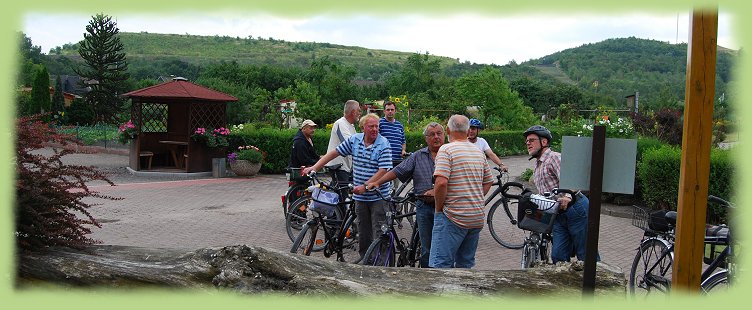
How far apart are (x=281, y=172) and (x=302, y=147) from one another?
30.9 ft

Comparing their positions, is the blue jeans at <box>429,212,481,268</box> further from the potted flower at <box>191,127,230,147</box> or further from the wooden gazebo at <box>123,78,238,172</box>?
the wooden gazebo at <box>123,78,238,172</box>

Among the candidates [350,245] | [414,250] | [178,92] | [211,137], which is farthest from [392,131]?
[178,92]

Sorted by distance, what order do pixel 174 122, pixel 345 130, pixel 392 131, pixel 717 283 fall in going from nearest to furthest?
pixel 717 283 < pixel 345 130 < pixel 392 131 < pixel 174 122

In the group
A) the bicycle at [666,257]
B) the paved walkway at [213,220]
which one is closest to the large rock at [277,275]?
the bicycle at [666,257]

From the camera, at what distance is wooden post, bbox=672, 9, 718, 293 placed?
15.2 feet

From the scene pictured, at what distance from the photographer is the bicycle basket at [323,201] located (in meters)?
7.33

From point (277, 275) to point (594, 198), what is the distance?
216cm

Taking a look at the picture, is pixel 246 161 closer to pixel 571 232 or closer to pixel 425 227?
pixel 425 227

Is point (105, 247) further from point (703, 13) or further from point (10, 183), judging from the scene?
point (703, 13)

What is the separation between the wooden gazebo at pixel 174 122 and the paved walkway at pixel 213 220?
1355 mm

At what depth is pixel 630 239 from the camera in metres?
10.1

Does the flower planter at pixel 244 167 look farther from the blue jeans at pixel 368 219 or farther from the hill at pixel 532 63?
the hill at pixel 532 63

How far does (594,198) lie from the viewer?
480cm

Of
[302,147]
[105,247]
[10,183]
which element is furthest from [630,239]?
[10,183]
